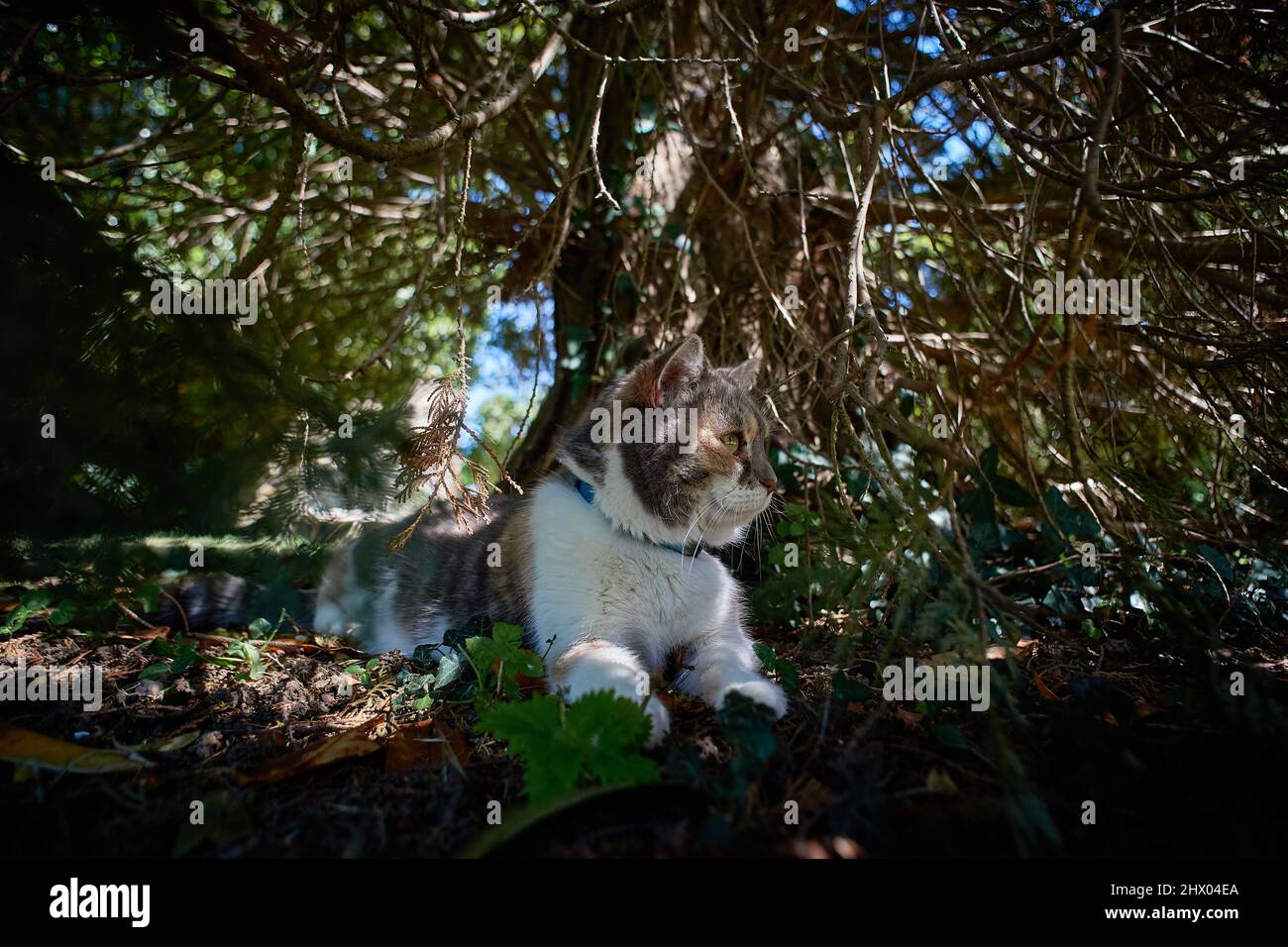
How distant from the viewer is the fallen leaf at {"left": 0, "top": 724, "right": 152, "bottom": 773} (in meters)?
1.69

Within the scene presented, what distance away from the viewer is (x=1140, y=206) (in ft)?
9.70

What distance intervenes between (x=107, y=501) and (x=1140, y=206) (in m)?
4.11

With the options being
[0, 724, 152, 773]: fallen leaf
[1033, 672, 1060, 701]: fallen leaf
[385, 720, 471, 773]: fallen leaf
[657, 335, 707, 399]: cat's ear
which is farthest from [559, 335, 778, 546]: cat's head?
[0, 724, 152, 773]: fallen leaf

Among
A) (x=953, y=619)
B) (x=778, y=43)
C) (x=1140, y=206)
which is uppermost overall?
(x=778, y=43)

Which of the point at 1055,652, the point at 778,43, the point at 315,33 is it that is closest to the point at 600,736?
the point at 1055,652

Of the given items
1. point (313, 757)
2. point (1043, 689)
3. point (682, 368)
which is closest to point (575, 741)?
point (313, 757)

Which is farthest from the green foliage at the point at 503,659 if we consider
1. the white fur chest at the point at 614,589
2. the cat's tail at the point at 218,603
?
the cat's tail at the point at 218,603

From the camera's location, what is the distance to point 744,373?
122 inches

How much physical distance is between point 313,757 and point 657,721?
36.7 inches

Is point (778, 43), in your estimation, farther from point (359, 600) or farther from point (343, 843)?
point (343, 843)

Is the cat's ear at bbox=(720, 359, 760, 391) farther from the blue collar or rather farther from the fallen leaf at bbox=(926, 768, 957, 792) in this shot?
the fallen leaf at bbox=(926, 768, 957, 792)

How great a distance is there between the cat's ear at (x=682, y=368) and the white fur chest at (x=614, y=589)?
0.59 m

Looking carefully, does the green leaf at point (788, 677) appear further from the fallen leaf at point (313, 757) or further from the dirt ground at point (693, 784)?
the fallen leaf at point (313, 757)

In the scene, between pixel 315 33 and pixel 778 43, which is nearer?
pixel 315 33
